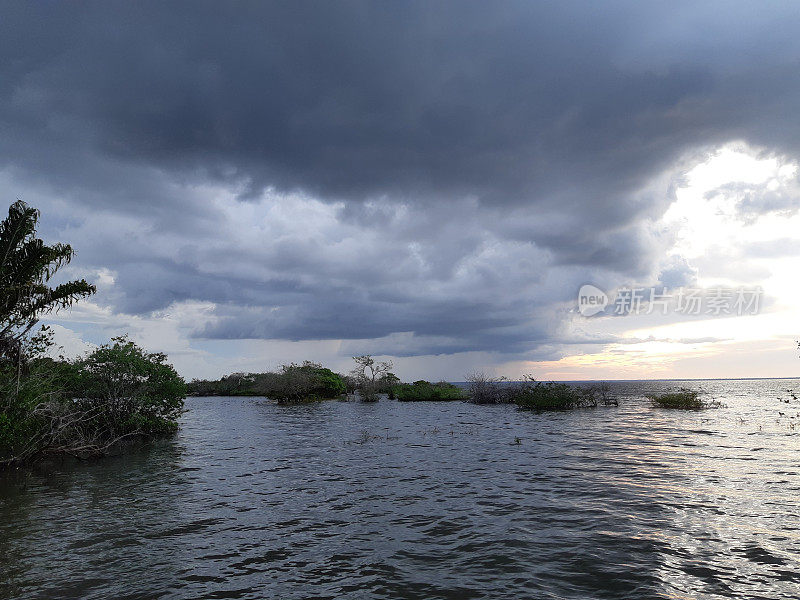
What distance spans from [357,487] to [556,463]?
9.95 metres

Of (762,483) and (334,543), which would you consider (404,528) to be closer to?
(334,543)

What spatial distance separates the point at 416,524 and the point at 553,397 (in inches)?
1751

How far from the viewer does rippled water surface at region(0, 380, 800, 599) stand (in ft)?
30.6

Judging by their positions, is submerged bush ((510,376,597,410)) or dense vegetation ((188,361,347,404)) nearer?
submerged bush ((510,376,597,410))

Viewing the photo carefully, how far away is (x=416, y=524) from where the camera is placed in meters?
13.1

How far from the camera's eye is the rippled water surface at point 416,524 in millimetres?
9328

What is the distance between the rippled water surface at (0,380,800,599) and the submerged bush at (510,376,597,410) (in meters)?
27.4

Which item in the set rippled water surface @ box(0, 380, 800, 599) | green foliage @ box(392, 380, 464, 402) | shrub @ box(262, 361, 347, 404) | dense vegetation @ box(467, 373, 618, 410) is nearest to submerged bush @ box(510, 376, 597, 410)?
dense vegetation @ box(467, 373, 618, 410)

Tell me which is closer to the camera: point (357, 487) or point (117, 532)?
point (117, 532)

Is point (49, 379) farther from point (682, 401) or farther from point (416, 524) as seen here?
point (682, 401)

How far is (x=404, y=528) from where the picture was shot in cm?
1284

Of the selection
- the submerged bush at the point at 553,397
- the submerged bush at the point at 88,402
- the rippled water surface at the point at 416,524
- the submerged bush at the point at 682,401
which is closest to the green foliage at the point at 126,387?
the submerged bush at the point at 88,402

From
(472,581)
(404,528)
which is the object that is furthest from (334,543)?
(472,581)

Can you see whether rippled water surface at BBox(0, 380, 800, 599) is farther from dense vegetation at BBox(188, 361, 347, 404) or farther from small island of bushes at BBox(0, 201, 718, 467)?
dense vegetation at BBox(188, 361, 347, 404)
